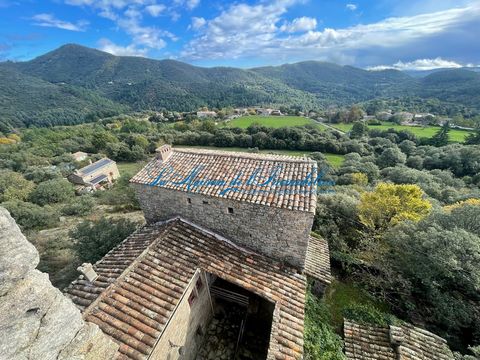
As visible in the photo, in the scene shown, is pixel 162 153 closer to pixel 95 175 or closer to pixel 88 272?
pixel 88 272

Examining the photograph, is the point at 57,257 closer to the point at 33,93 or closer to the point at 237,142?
the point at 237,142

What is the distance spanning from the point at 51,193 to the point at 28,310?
121ft

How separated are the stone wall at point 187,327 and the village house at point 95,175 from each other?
41825 mm

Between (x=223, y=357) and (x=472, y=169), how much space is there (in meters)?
47.0

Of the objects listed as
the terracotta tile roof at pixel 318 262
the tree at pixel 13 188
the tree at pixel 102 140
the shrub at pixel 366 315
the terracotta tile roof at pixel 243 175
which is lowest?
the tree at pixel 102 140

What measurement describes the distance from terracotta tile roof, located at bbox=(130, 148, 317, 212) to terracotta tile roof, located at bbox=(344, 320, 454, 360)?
6.66m

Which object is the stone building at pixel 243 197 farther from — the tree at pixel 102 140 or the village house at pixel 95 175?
the tree at pixel 102 140

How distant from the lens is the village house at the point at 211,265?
7.14m

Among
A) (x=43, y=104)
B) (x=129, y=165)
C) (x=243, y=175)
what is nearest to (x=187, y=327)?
(x=243, y=175)

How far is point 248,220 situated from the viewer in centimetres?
935

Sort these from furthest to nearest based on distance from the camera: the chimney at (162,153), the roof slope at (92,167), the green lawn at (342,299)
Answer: the roof slope at (92,167) < the chimney at (162,153) < the green lawn at (342,299)

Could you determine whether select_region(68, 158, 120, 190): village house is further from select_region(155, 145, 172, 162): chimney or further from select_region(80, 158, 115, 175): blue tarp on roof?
select_region(155, 145, 172, 162): chimney

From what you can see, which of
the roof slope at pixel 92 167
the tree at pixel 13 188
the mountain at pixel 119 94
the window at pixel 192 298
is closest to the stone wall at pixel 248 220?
the window at pixel 192 298

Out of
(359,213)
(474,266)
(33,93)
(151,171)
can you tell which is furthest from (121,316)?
(33,93)
